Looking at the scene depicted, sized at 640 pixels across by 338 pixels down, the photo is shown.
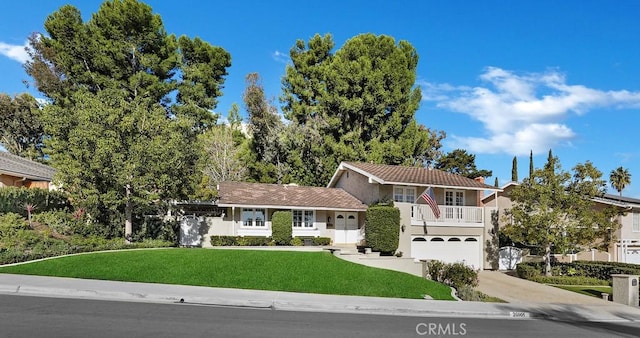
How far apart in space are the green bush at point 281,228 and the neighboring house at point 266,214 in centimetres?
74

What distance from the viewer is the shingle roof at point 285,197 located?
88.0ft

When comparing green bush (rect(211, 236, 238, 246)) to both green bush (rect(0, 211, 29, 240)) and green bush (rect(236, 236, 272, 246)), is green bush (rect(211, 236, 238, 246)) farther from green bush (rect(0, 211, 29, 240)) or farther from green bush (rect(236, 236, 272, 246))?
green bush (rect(0, 211, 29, 240))

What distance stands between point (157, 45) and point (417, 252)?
29106 mm

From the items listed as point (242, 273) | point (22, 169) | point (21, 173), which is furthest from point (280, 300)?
point (22, 169)

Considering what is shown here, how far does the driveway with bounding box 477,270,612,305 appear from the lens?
17.3 m

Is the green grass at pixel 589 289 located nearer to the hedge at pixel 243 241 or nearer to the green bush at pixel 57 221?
the hedge at pixel 243 241

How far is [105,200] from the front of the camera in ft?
71.6

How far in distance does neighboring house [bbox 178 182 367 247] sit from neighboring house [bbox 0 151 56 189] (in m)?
11.3

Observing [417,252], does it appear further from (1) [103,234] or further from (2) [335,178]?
(1) [103,234]

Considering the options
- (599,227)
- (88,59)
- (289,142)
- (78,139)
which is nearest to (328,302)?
(78,139)

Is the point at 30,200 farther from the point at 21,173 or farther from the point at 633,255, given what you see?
the point at 633,255

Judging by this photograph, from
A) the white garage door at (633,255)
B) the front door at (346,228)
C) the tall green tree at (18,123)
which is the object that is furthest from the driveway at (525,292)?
the tall green tree at (18,123)

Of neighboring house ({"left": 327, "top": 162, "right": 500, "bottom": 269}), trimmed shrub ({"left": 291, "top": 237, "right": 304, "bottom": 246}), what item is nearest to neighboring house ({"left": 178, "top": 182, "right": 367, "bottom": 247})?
trimmed shrub ({"left": 291, "top": 237, "right": 304, "bottom": 246})

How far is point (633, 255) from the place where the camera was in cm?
3020
